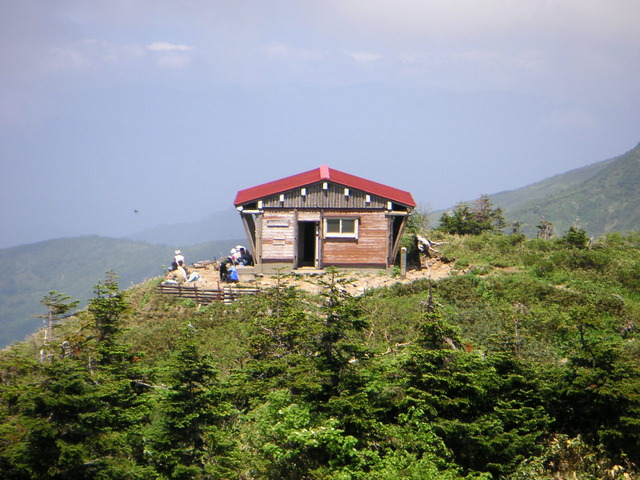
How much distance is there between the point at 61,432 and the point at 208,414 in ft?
8.04

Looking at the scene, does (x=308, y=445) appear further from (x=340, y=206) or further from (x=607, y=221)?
(x=607, y=221)

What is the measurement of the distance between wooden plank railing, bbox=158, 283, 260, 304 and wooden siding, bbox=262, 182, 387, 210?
4.93 metres

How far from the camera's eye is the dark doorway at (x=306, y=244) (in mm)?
27188

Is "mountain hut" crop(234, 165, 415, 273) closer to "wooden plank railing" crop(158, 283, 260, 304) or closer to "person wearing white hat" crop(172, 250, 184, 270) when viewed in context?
"wooden plank railing" crop(158, 283, 260, 304)

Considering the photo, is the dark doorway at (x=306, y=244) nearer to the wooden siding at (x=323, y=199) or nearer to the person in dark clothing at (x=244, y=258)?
the wooden siding at (x=323, y=199)

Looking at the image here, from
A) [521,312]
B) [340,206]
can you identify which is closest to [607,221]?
[340,206]

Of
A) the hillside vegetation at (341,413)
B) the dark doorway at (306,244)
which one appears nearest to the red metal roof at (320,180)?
the dark doorway at (306,244)

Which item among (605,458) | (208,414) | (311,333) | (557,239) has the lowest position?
(605,458)

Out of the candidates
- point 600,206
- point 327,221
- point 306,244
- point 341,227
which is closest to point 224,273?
point 327,221

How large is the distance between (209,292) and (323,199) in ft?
23.4

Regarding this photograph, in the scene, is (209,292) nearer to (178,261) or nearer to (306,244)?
(178,261)

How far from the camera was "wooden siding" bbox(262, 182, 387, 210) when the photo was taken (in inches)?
1008

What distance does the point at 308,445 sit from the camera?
9.30 m

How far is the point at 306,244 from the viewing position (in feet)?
96.9
